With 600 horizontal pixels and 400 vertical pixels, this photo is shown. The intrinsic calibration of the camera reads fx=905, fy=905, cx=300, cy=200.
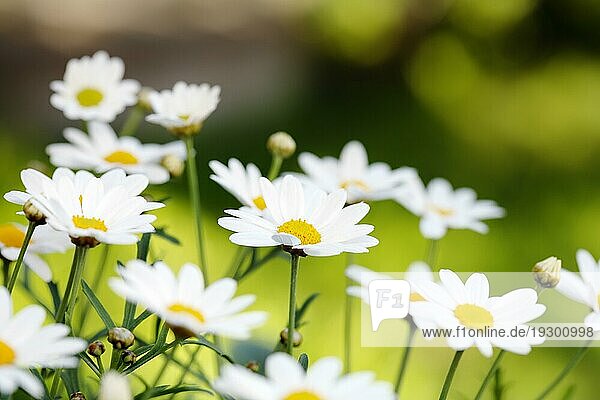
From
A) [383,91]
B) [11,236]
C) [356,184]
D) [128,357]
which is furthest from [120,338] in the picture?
[383,91]

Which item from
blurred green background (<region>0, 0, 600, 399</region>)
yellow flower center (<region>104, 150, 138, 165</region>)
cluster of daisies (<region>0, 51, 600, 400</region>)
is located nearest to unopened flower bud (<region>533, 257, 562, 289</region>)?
cluster of daisies (<region>0, 51, 600, 400</region>)

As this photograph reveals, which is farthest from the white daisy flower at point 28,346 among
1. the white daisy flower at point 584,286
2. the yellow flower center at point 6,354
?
the white daisy flower at point 584,286

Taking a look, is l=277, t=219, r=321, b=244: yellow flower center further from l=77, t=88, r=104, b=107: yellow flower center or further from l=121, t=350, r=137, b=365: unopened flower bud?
l=77, t=88, r=104, b=107: yellow flower center

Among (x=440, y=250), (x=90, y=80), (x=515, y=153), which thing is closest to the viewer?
(x=90, y=80)

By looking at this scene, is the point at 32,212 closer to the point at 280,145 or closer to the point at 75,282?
the point at 75,282

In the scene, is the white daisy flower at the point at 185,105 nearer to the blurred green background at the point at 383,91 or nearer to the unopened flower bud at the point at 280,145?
the unopened flower bud at the point at 280,145

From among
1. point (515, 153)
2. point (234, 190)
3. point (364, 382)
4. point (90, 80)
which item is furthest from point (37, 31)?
point (364, 382)

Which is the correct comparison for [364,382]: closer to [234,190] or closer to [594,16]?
[234,190]
